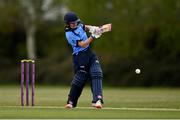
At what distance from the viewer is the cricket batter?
17547 mm

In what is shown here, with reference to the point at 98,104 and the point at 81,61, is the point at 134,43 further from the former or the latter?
the point at 98,104

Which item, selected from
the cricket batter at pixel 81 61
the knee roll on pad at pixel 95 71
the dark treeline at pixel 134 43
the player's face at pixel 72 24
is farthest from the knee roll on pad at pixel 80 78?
the dark treeline at pixel 134 43

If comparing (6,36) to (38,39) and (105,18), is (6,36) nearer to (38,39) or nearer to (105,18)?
(38,39)

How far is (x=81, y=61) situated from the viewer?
1778 centimetres

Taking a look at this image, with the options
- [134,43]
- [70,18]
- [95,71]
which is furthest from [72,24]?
[134,43]

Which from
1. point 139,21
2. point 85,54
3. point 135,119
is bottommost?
point 135,119

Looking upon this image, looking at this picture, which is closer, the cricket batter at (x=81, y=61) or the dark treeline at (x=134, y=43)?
the cricket batter at (x=81, y=61)

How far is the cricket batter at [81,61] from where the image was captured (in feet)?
57.6

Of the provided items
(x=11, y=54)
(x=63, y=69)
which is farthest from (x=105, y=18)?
(x=11, y=54)

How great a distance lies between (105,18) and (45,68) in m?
8.51

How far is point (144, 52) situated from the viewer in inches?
1932

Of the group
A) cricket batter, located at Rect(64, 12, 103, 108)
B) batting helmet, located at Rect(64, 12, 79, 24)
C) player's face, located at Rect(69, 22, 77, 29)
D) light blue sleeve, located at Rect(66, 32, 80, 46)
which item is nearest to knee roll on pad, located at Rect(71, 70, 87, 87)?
cricket batter, located at Rect(64, 12, 103, 108)

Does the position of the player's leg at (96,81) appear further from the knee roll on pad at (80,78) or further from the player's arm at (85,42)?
the player's arm at (85,42)

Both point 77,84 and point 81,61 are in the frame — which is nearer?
point 81,61
